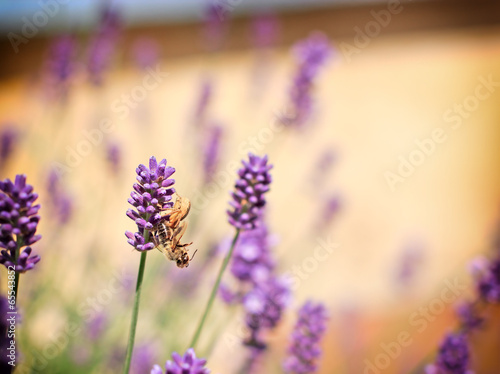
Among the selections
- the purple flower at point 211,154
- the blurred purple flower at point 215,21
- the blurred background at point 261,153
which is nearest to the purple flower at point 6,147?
the blurred background at point 261,153

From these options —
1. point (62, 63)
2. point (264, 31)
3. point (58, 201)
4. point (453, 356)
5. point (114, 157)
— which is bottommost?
point (453, 356)

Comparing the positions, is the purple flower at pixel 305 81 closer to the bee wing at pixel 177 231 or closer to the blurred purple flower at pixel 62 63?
the blurred purple flower at pixel 62 63

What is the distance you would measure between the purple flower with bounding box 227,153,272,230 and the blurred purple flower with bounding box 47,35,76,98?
38.5 inches

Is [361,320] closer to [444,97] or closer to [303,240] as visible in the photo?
[303,240]

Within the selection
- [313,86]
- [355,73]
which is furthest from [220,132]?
[355,73]

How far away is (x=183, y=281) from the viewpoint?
5.23 ft

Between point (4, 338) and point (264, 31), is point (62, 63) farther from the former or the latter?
point (4, 338)

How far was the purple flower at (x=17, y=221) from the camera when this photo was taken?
60 cm

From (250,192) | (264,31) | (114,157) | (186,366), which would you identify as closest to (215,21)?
(264,31)

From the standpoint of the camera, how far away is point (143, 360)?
118 centimetres

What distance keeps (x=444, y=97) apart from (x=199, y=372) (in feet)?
11.1

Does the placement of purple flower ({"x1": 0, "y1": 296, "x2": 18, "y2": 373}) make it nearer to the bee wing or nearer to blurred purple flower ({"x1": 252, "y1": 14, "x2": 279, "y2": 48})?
the bee wing

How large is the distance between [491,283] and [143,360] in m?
0.78

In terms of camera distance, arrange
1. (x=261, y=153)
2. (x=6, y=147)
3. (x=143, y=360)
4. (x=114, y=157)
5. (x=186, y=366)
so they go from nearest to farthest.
Answer: (x=186, y=366)
(x=143, y=360)
(x=6, y=147)
(x=114, y=157)
(x=261, y=153)
